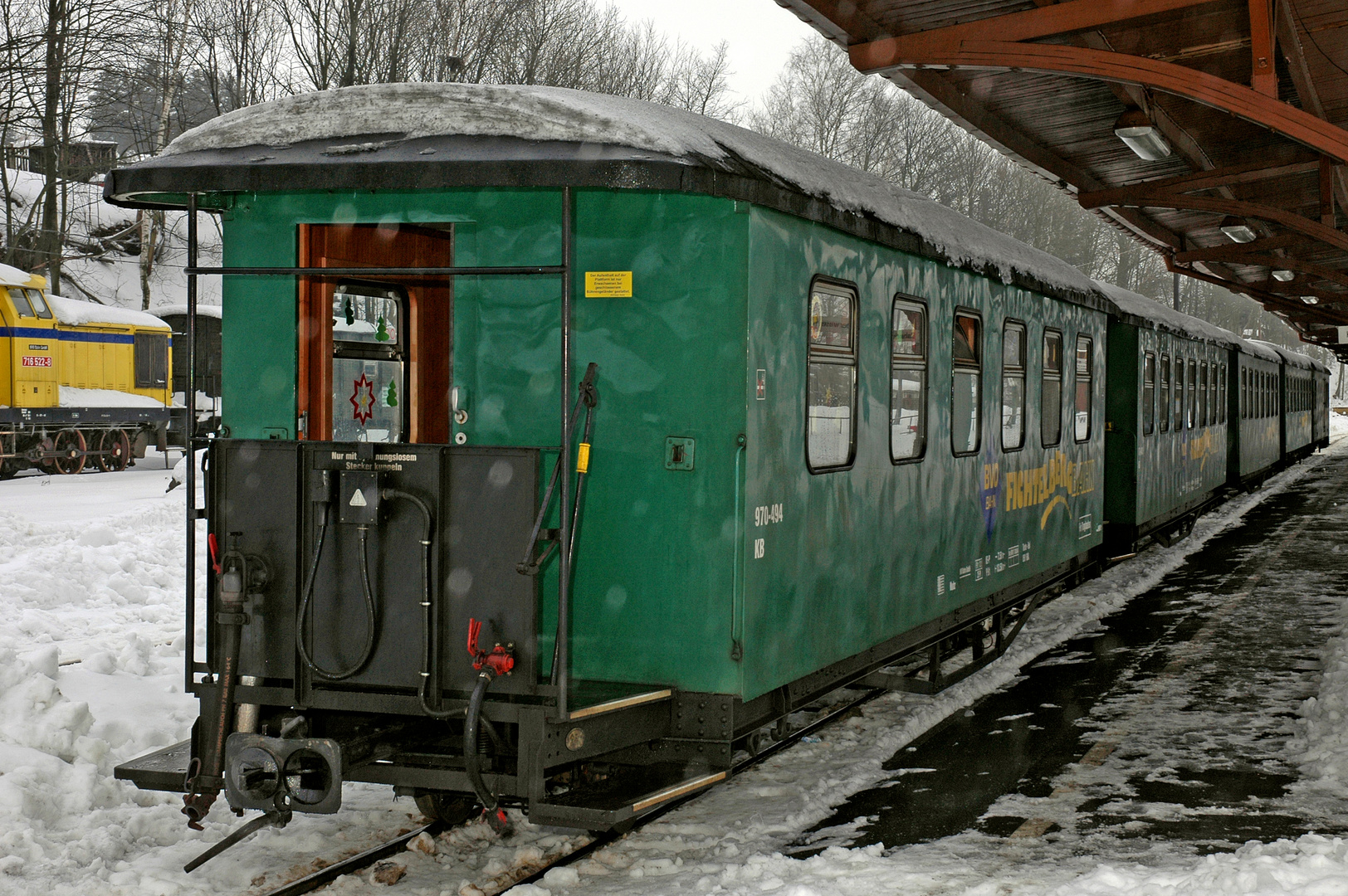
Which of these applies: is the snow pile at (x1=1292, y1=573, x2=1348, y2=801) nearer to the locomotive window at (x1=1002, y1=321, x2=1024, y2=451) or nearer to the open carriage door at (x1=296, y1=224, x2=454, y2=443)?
the locomotive window at (x1=1002, y1=321, x2=1024, y2=451)

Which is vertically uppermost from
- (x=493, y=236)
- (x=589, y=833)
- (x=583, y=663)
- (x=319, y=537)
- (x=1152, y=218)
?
(x=1152, y=218)

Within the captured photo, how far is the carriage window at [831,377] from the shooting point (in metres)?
6.28

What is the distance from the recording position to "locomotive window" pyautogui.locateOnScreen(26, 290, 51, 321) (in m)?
25.2

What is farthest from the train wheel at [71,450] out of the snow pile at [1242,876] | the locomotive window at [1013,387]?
the snow pile at [1242,876]

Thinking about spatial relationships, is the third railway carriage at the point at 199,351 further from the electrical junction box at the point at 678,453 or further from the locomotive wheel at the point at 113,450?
the electrical junction box at the point at 678,453

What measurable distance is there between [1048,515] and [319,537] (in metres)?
7.27

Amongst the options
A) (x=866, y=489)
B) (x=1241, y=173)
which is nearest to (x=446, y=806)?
(x=866, y=489)

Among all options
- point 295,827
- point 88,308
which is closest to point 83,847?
point 295,827

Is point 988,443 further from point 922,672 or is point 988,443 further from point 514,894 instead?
point 514,894

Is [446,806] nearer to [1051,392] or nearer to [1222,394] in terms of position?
[1051,392]

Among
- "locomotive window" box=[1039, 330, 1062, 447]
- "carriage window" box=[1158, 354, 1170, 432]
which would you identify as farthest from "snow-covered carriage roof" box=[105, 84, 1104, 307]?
"carriage window" box=[1158, 354, 1170, 432]

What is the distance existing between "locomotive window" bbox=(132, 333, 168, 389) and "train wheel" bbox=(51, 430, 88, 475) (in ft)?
9.80

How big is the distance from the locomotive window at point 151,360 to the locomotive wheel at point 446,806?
82.4ft

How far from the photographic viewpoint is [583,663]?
18.5ft
